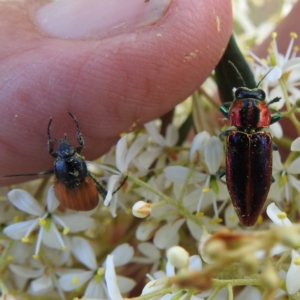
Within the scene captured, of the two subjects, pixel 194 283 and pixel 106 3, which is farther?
pixel 106 3

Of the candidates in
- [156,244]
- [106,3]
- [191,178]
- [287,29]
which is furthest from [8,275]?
[287,29]

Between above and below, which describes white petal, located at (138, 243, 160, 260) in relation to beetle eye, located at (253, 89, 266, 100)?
below

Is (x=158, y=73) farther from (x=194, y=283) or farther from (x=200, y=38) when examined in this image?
(x=194, y=283)

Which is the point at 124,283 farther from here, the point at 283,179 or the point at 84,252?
the point at 283,179

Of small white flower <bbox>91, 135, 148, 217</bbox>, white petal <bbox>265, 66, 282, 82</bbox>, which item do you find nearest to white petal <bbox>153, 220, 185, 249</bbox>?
small white flower <bbox>91, 135, 148, 217</bbox>

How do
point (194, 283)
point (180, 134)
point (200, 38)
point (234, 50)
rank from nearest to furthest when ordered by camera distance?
point (194, 283), point (200, 38), point (234, 50), point (180, 134)

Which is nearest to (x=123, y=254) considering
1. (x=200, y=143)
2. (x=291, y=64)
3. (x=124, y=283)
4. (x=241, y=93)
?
(x=124, y=283)

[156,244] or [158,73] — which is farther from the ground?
[158,73]

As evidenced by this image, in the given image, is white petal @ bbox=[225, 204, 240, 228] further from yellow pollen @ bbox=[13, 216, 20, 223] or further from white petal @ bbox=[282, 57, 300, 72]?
yellow pollen @ bbox=[13, 216, 20, 223]
